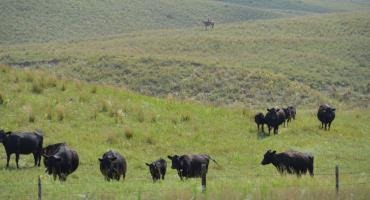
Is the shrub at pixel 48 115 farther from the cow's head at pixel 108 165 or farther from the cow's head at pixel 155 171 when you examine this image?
the cow's head at pixel 155 171

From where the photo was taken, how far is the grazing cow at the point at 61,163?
70.3 feet

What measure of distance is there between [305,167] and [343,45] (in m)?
67.0

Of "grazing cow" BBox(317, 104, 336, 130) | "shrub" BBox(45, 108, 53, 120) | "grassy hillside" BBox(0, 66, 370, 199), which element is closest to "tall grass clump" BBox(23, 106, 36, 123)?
"grassy hillside" BBox(0, 66, 370, 199)

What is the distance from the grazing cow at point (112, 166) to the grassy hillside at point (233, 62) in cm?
3704

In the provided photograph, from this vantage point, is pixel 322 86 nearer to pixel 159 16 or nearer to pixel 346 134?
pixel 346 134

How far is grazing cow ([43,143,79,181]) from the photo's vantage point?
2142cm

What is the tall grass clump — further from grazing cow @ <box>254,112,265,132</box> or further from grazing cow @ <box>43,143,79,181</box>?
grazing cow @ <box>254,112,265,132</box>

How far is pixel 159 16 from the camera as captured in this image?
134m

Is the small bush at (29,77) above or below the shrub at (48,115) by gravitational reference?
above

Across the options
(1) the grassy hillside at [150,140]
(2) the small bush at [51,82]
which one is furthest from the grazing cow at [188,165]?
(2) the small bush at [51,82]

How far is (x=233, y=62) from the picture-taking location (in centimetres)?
7644

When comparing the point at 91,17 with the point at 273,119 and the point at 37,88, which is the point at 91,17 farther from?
the point at 273,119

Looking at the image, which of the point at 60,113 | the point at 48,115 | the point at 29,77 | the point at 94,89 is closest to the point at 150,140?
the point at 60,113

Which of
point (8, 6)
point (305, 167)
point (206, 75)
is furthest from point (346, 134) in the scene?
point (8, 6)
